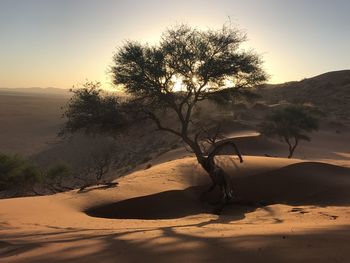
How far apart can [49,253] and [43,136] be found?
Answer: 5293 centimetres

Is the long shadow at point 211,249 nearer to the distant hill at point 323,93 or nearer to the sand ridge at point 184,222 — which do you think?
the sand ridge at point 184,222

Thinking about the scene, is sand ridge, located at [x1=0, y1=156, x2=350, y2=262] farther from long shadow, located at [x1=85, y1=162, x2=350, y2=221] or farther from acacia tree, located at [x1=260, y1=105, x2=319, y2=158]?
acacia tree, located at [x1=260, y1=105, x2=319, y2=158]

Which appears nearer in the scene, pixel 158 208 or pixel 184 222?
pixel 184 222

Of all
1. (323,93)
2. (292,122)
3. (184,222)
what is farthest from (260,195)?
(323,93)

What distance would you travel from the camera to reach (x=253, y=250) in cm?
538

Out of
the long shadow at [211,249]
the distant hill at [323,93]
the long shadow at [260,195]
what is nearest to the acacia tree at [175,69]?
the long shadow at [260,195]

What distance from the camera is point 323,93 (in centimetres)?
6412

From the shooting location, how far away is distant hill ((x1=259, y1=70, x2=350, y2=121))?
182 ft

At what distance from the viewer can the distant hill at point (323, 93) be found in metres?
55.4

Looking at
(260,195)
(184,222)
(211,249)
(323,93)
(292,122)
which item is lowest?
(260,195)

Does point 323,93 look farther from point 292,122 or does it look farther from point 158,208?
point 158,208

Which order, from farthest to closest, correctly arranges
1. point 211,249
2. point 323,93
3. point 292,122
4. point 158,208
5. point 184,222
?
point 323,93 → point 292,122 → point 158,208 → point 184,222 → point 211,249

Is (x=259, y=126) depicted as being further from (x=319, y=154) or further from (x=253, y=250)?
(x=253, y=250)

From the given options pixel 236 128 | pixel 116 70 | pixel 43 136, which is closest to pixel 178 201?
pixel 116 70
